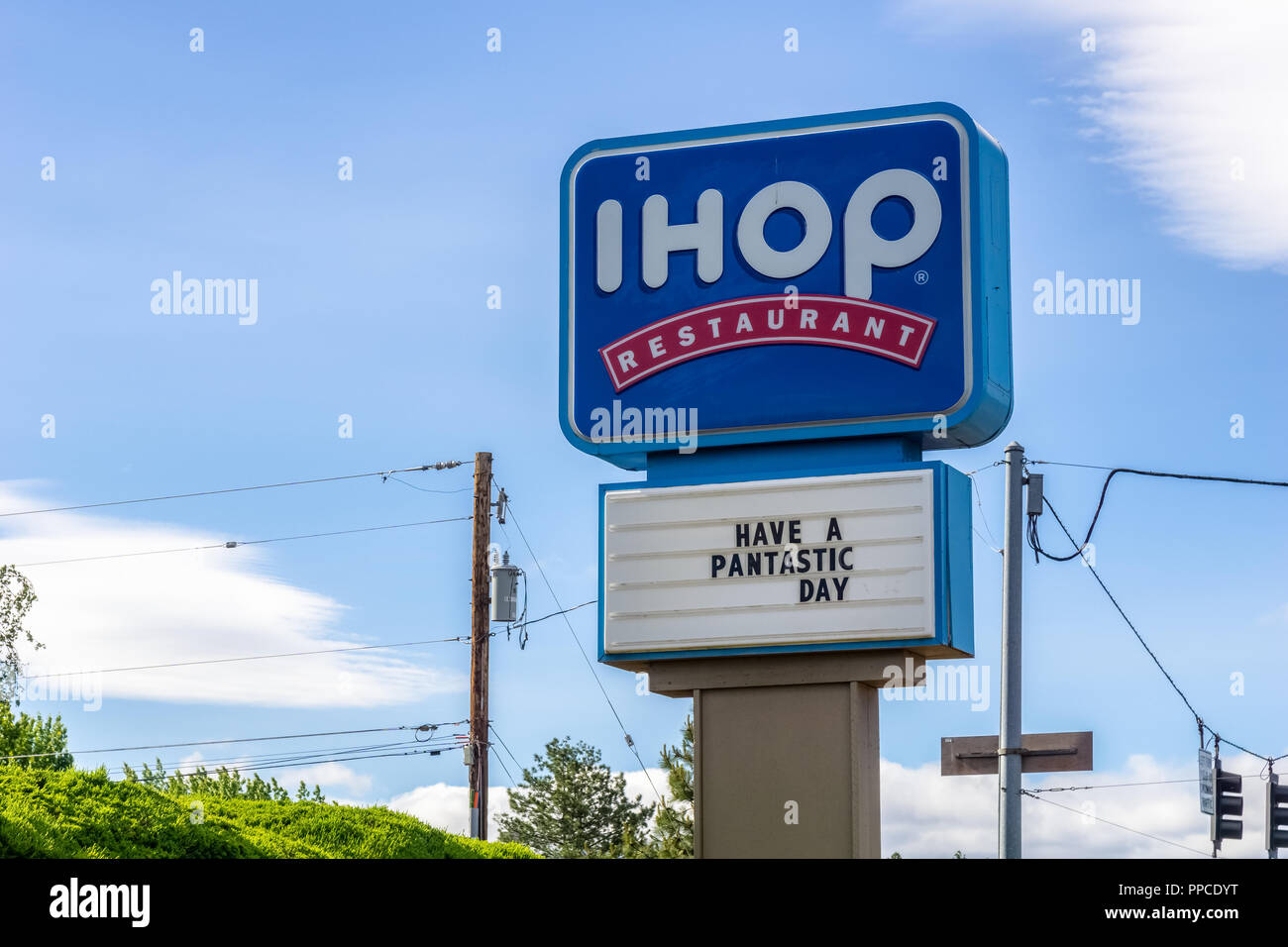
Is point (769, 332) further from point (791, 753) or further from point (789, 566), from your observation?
point (791, 753)

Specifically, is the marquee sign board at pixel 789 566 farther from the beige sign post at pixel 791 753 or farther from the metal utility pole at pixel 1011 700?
the metal utility pole at pixel 1011 700

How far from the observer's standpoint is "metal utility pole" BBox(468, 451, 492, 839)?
92.3 feet

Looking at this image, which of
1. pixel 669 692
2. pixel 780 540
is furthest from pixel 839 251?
pixel 669 692

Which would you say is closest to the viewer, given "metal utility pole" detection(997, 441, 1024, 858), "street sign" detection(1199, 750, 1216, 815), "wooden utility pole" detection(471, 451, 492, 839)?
"metal utility pole" detection(997, 441, 1024, 858)

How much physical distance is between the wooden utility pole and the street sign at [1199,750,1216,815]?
1210 cm

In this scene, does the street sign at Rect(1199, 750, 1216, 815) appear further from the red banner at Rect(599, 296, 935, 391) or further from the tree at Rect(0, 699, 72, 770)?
the tree at Rect(0, 699, 72, 770)

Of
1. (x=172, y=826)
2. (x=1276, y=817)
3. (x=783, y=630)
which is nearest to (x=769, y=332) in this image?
(x=783, y=630)

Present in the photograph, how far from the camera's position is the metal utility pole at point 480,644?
28.1 metres

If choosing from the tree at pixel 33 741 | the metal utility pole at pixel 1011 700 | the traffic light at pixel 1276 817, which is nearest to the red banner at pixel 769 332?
the metal utility pole at pixel 1011 700

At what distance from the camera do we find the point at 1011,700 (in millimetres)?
18031

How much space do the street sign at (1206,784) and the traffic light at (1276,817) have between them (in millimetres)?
788

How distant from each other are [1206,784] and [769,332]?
574 inches
